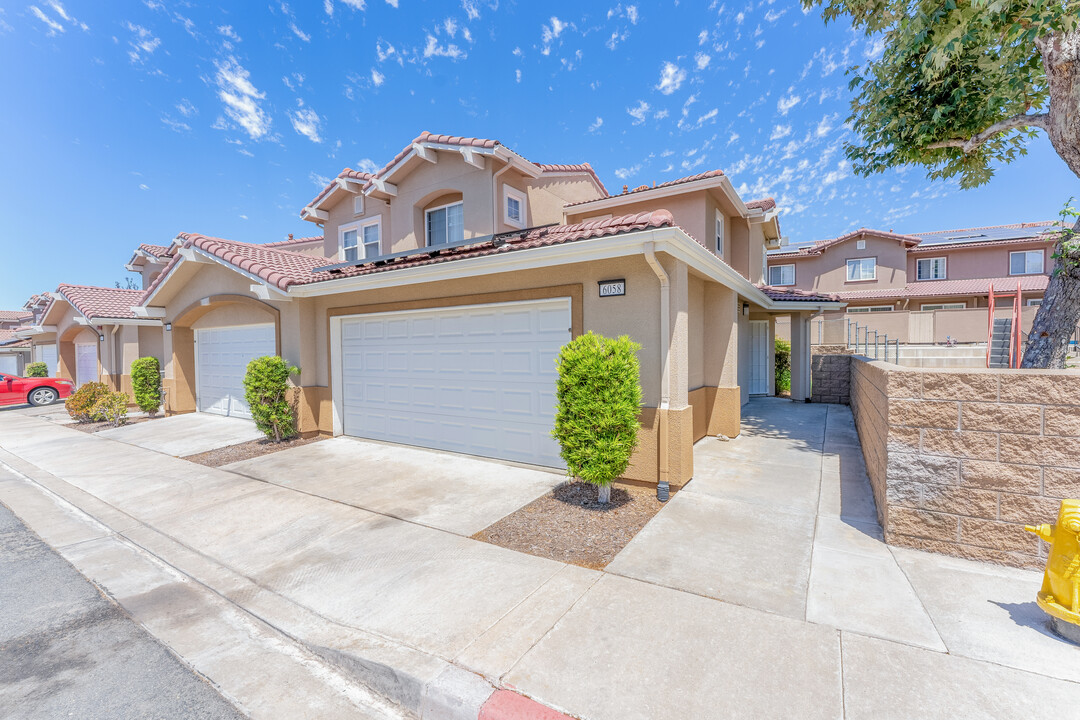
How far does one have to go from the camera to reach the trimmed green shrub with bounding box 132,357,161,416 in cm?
1350

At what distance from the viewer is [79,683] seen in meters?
2.91

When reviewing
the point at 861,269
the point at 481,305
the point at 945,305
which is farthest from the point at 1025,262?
the point at 481,305

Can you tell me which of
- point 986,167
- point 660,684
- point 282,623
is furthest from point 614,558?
point 986,167

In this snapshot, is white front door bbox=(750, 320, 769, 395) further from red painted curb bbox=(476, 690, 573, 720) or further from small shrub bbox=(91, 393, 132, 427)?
small shrub bbox=(91, 393, 132, 427)

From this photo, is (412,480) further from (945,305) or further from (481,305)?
(945,305)

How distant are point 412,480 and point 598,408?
10.6 feet

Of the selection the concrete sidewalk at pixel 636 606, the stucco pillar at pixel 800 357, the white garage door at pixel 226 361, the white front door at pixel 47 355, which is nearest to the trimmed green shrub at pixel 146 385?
the white garage door at pixel 226 361

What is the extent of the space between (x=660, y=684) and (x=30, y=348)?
37.9 m

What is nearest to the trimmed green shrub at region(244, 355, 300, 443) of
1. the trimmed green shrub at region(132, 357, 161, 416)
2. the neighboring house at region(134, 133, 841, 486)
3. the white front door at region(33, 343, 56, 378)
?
the neighboring house at region(134, 133, 841, 486)

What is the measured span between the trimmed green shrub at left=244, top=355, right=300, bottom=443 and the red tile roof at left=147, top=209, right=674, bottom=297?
166cm

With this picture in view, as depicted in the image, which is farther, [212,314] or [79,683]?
[212,314]

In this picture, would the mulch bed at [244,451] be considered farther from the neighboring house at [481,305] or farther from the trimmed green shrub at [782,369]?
the trimmed green shrub at [782,369]

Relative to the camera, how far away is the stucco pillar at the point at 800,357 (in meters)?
13.1

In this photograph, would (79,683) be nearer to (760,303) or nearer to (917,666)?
(917,666)
